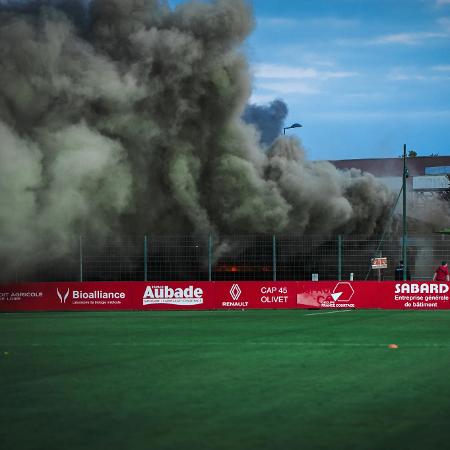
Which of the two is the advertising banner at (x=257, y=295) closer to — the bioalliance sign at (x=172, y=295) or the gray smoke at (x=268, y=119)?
the bioalliance sign at (x=172, y=295)

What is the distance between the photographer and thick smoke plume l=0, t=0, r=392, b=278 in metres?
45.7

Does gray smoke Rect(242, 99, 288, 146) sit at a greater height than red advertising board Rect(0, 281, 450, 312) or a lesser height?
greater

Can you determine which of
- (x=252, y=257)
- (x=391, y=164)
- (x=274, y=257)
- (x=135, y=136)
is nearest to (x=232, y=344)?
(x=274, y=257)

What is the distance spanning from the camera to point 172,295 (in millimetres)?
31391

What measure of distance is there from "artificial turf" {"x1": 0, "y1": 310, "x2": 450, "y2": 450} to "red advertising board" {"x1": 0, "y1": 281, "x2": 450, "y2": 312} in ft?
37.8

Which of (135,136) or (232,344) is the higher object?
(135,136)

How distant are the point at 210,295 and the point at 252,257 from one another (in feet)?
28.5

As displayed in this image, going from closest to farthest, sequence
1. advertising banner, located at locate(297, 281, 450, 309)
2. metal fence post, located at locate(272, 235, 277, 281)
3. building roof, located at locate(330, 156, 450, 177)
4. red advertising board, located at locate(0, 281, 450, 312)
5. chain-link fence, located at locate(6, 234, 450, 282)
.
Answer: advertising banner, located at locate(297, 281, 450, 309), red advertising board, located at locate(0, 281, 450, 312), metal fence post, located at locate(272, 235, 277, 281), chain-link fence, located at locate(6, 234, 450, 282), building roof, located at locate(330, 156, 450, 177)

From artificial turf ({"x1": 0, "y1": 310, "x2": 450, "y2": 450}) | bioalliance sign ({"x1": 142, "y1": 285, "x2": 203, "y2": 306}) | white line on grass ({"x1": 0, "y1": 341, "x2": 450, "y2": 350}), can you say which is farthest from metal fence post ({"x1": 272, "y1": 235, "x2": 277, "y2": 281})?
white line on grass ({"x1": 0, "y1": 341, "x2": 450, "y2": 350})

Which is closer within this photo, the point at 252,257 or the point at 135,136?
the point at 252,257

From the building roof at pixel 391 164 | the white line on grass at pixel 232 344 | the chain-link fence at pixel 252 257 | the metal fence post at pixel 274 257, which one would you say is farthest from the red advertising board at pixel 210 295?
the building roof at pixel 391 164

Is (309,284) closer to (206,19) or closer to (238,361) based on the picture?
(238,361)

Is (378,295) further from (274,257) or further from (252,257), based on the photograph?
(252,257)

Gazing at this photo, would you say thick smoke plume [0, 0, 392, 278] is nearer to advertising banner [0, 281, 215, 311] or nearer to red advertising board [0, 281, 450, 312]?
advertising banner [0, 281, 215, 311]
